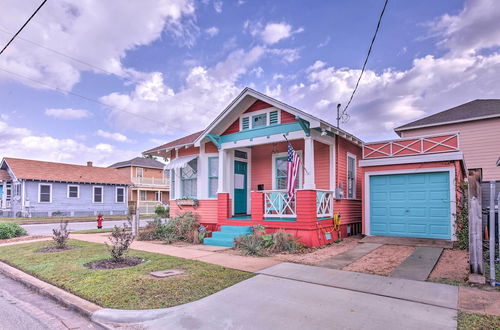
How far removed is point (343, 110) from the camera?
52.2 feet

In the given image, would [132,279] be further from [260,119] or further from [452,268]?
[260,119]

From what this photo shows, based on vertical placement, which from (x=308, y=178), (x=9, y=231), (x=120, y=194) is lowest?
(x=9, y=231)

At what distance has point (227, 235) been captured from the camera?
34.4 ft

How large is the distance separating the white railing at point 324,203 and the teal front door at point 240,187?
3713 millimetres

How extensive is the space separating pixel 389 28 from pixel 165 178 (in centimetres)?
3455

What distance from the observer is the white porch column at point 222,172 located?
11602 mm

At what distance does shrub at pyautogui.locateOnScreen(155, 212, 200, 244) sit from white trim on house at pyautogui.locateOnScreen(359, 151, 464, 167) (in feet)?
22.0

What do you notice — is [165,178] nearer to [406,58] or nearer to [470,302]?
[406,58]

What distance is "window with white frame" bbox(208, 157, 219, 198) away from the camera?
12.5m

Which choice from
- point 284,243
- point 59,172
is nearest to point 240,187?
point 284,243

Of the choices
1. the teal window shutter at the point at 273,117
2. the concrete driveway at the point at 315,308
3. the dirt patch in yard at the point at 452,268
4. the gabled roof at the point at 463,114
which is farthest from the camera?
the gabled roof at the point at 463,114

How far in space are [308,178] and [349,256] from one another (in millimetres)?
2637

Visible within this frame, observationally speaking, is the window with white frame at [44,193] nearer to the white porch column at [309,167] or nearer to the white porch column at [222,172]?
the white porch column at [222,172]

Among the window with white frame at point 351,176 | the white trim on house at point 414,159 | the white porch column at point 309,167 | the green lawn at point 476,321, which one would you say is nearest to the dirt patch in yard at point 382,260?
the green lawn at point 476,321
